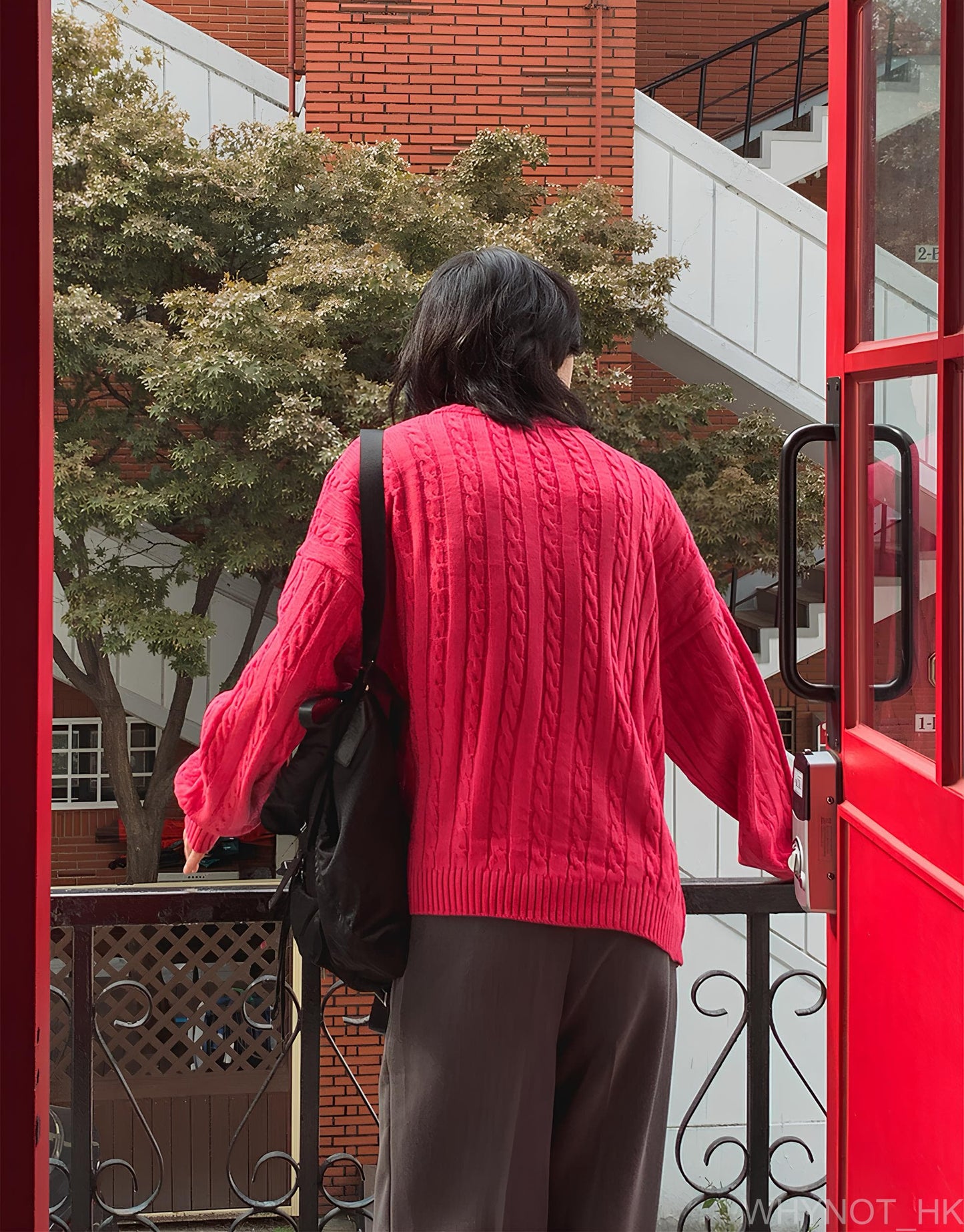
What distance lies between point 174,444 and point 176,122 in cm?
186

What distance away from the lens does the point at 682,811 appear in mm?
7469

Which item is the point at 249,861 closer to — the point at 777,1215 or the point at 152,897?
the point at 777,1215

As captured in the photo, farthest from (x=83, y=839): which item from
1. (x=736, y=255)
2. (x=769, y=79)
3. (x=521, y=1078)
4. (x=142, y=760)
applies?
(x=521, y=1078)

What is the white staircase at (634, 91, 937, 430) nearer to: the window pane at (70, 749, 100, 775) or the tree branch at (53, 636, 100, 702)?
the tree branch at (53, 636, 100, 702)

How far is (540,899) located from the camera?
4.49ft

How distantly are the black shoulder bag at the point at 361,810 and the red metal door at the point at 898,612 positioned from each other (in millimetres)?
590

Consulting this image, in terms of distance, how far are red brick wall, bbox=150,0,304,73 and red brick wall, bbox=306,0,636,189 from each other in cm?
329

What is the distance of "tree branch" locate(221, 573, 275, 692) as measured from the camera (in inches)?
331

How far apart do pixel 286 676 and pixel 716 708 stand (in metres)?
0.60

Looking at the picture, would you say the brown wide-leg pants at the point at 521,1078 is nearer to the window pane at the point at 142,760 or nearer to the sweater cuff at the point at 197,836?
the sweater cuff at the point at 197,836

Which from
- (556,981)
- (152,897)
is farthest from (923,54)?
(152,897)

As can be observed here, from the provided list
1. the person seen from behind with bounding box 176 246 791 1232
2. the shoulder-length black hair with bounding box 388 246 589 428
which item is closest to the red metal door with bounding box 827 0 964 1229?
the person seen from behind with bounding box 176 246 791 1232

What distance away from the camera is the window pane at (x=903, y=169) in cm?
137

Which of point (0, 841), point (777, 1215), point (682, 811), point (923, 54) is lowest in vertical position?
point (777, 1215)
